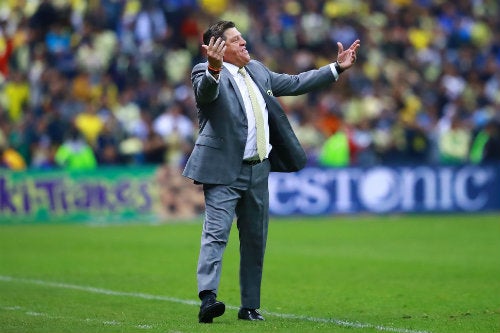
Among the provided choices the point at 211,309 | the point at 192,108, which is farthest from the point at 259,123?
the point at 192,108

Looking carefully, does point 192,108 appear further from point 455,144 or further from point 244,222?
point 244,222

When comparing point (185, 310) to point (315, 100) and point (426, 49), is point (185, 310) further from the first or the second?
point (426, 49)

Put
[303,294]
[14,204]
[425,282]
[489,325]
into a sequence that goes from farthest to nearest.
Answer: [14,204]
[425,282]
[303,294]
[489,325]

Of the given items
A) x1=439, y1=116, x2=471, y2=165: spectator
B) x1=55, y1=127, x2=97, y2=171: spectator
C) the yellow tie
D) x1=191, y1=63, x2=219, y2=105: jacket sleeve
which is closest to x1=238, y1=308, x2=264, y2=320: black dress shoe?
the yellow tie

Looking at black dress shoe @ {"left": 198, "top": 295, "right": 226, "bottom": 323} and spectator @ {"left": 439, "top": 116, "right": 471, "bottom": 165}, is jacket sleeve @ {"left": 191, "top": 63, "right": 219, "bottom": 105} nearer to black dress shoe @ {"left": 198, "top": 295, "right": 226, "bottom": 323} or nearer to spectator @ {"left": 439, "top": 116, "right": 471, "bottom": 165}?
black dress shoe @ {"left": 198, "top": 295, "right": 226, "bottom": 323}

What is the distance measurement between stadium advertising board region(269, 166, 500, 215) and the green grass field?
1.79 m

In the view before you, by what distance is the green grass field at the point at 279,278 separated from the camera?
8.58 metres

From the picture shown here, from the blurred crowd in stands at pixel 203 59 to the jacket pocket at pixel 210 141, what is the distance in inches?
547

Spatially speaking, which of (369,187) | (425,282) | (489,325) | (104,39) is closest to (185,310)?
(489,325)

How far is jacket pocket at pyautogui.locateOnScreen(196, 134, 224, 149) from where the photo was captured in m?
8.46

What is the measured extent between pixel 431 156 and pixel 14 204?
905cm

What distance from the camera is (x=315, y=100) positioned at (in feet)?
85.8

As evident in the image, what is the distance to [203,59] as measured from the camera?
25250mm

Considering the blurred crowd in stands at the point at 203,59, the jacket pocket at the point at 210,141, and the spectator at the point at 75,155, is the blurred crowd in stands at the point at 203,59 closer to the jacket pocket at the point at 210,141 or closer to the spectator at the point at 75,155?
the spectator at the point at 75,155
